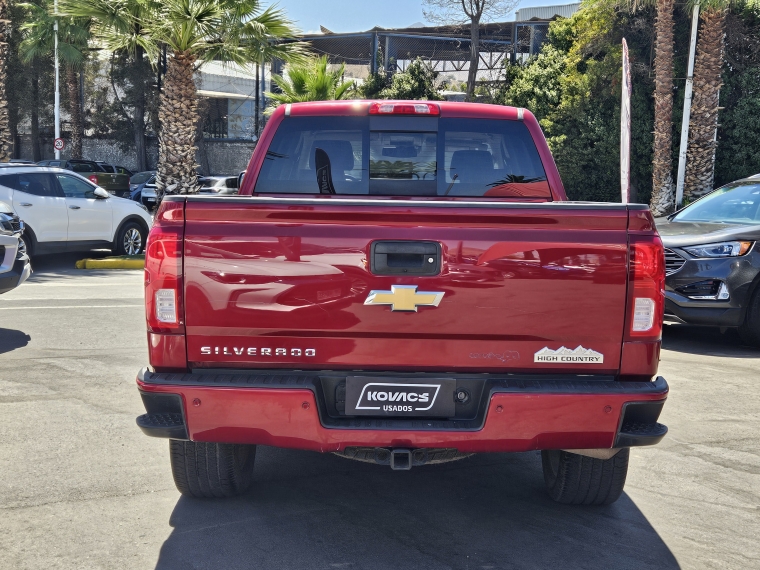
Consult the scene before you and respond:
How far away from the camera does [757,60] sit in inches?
1044

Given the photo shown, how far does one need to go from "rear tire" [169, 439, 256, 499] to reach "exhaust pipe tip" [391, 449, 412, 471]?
0.88 m

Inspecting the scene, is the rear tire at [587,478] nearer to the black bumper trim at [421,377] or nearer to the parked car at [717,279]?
the black bumper trim at [421,377]

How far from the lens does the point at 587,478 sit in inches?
169

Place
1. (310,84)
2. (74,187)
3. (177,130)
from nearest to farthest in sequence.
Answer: (74,187), (177,130), (310,84)

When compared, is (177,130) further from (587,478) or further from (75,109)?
(75,109)

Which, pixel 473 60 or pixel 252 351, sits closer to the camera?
pixel 252 351

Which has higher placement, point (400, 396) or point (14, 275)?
point (400, 396)

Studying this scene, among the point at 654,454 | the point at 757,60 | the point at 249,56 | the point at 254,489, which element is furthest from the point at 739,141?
the point at 254,489

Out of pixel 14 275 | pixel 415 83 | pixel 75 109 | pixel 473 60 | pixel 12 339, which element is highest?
pixel 473 60

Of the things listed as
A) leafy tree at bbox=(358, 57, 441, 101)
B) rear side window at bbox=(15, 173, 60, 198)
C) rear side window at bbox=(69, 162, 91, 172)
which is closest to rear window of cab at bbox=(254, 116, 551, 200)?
rear side window at bbox=(15, 173, 60, 198)

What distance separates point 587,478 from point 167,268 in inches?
86.2

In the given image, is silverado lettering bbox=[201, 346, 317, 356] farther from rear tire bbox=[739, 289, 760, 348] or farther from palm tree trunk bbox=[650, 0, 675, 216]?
palm tree trunk bbox=[650, 0, 675, 216]

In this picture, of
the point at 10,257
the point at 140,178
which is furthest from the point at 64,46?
the point at 10,257

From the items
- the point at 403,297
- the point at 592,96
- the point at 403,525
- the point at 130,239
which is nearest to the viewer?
the point at 403,297
